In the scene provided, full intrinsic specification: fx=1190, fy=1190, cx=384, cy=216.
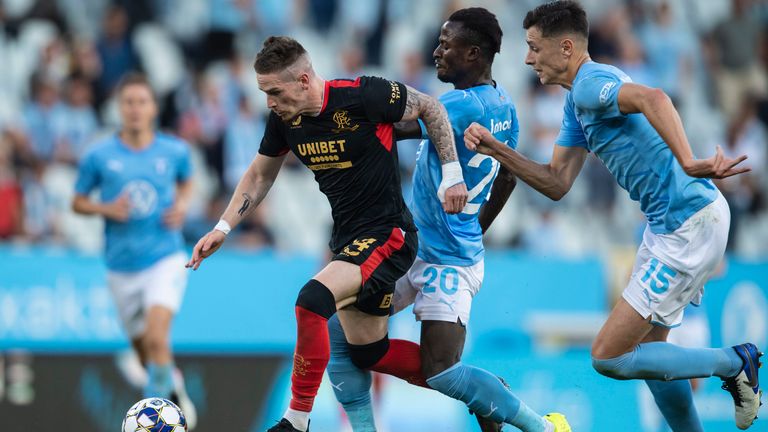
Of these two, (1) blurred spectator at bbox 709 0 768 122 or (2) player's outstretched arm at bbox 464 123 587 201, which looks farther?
(1) blurred spectator at bbox 709 0 768 122

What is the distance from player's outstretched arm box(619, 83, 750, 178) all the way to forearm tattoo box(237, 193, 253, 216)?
2.45 metres

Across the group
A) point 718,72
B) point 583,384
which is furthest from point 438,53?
point 718,72

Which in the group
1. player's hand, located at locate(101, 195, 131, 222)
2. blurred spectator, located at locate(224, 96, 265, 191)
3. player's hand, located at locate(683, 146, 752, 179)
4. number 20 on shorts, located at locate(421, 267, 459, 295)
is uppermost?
player's hand, located at locate(683, 146, 752, 179)

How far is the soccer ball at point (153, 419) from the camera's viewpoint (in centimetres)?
750

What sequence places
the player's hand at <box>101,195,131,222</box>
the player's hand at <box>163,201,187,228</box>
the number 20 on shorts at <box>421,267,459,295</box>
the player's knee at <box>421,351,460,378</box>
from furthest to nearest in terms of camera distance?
the player's hand at <box>163,201,187,228</box> → the player's hand at <box>101,195,131,222</box> → the number 20 on shorts at <box>421,267,459,295</box> → the player's knee at <box>421,351,460,378</box>

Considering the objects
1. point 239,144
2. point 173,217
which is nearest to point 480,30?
point 173,217

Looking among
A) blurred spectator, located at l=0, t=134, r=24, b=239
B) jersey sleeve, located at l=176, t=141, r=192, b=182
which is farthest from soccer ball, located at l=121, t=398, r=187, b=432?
blurred spectator, located at l=0, t=134, r=24, b=239

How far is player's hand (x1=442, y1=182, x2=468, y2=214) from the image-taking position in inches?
278

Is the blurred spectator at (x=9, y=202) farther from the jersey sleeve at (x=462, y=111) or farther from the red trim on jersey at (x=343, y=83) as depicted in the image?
the jersey sleeve at (x=462, y=111)

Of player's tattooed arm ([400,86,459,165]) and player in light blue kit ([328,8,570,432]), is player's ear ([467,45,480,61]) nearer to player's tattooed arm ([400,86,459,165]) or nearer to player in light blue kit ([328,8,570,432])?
player in light blue kit ([328,8,570,432])

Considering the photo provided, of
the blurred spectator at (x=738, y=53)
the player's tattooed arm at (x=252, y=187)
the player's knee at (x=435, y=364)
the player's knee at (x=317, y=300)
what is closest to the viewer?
the player's knee at (x=317, y=300)

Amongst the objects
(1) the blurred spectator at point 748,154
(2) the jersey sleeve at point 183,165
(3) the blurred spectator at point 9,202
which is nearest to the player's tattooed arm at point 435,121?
(2) the jersey sleeve at point 183,165

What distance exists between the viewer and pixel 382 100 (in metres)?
7.17

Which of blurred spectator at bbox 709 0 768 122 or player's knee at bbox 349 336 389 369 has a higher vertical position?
blurred spectator at bbox 709 0 768 122
